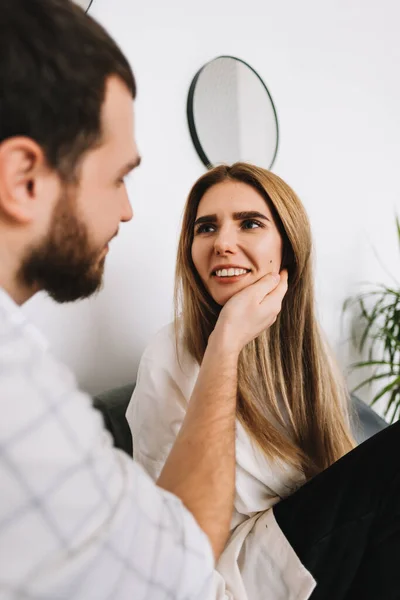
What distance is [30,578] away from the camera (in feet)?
1.55

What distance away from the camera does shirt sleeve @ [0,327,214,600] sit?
0.47 m

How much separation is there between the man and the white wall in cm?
62

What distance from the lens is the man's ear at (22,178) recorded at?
0.56 m

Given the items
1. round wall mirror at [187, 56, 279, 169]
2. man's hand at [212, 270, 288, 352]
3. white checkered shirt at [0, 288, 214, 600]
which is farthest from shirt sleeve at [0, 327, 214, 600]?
round wall mirror at [187, 56, 279, 169]

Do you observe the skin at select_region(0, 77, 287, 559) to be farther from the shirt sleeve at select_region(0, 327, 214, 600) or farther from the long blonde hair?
the long blonde hair

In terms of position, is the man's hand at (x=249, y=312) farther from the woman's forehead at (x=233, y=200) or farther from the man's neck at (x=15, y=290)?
the man's neck at (x=15, y=290)

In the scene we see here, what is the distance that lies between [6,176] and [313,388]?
1.00 metres

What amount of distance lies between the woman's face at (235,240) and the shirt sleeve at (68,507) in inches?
26.1

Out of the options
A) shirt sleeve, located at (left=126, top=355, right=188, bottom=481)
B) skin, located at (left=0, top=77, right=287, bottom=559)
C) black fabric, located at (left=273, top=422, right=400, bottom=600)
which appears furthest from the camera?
shirt sleeve, located at (left=126, top=355, right=188, bottom=481)

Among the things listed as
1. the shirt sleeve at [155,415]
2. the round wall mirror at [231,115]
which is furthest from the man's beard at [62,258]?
the round wall mirror at [231,115]

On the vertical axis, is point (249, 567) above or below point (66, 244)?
below

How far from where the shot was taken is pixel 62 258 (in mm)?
642

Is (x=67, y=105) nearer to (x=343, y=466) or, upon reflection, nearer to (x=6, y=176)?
(x=6, y=176)

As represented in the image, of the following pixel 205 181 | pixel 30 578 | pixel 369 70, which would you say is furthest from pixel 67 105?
pixel 369 70
